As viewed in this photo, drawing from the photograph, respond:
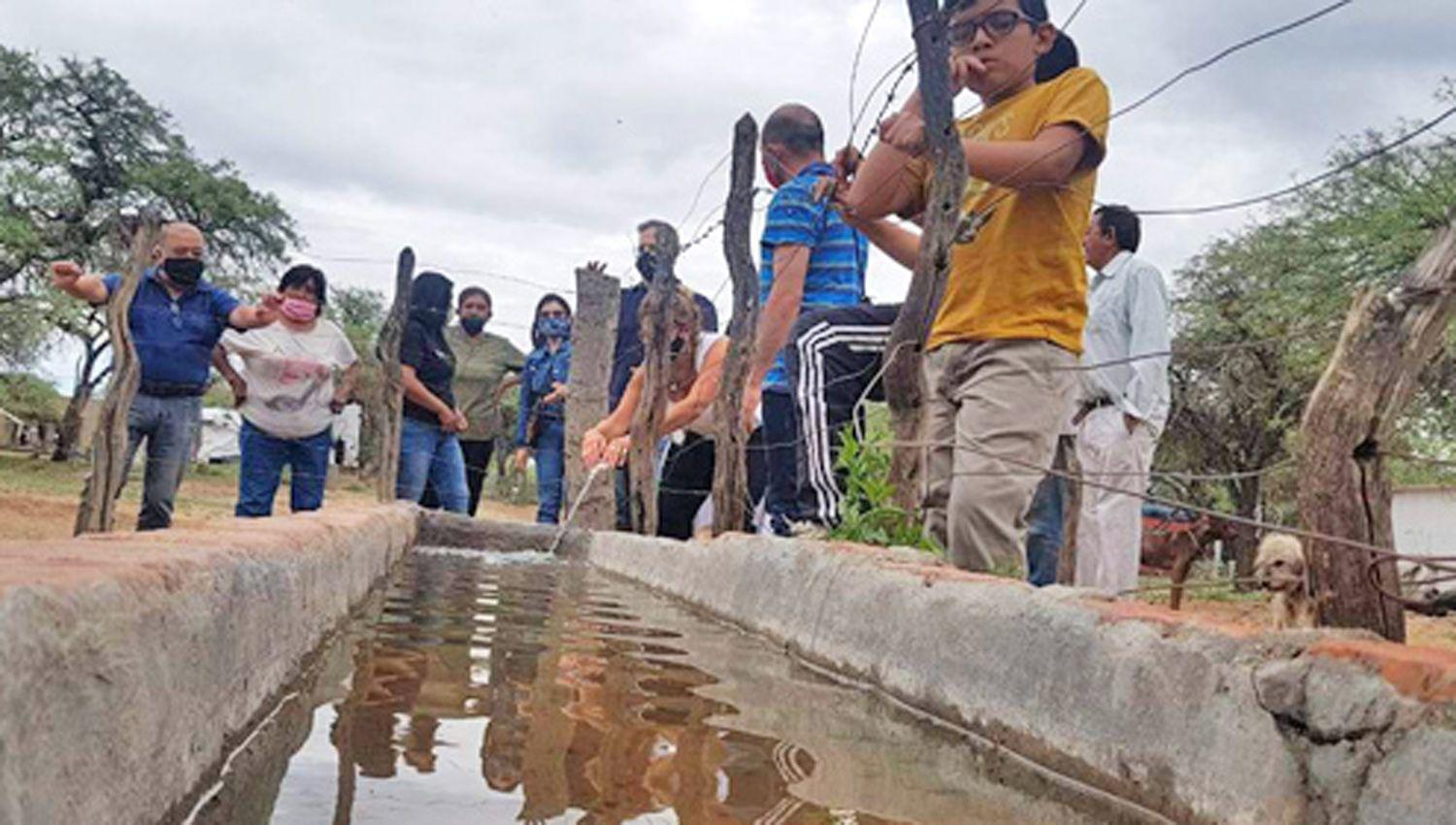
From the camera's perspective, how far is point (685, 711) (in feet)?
8.66

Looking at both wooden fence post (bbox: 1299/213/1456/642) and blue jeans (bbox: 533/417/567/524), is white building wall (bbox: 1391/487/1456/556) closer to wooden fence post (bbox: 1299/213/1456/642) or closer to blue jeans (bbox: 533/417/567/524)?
blue jeans (bbox: 533/417/567/524)

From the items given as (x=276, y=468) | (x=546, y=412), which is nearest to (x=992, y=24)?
(x=276, y=468)

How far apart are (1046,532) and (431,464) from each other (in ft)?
15.7

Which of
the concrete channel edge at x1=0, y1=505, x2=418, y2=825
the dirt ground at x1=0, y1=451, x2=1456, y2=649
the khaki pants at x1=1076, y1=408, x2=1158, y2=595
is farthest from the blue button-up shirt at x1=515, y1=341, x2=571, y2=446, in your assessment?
the concrete channel edge at x1=0, y1=505, x2=418, y2=825

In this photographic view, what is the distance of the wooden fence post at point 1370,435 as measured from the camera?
6.98 feet

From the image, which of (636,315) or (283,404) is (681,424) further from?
(283,404)

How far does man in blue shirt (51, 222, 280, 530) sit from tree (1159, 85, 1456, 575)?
26.8 ft

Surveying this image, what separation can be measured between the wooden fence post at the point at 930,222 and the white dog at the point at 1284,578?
3.24ft

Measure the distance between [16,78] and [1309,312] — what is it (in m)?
22.4

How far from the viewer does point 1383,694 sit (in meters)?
1.60

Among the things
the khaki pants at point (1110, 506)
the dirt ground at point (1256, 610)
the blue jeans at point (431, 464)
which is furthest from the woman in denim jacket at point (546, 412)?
the khaki pants at point (1110, 506)

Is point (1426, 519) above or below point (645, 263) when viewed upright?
below

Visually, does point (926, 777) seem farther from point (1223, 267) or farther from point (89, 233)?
point (89, 233)

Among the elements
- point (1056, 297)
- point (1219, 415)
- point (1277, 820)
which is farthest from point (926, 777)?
point (1219, 415)
